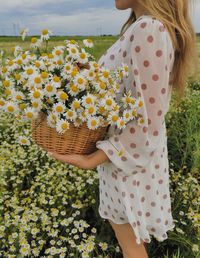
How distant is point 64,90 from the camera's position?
1.29 metres

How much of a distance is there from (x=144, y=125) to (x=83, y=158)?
26cm

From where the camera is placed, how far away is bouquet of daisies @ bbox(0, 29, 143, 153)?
1230 mm

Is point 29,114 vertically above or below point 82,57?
below

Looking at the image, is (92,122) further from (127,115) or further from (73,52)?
(73,52)

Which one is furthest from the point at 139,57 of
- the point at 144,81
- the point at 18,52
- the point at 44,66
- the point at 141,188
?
the point at 141,188

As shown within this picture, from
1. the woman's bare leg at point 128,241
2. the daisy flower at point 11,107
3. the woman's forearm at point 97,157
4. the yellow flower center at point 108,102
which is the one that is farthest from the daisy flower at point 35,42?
the woman's bare leg at point 128,241

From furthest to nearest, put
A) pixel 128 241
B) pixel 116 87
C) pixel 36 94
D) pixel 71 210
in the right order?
1. pixel 71 210
2. pixel 128 241
3. pixel 116 87
4. pixel 36 94

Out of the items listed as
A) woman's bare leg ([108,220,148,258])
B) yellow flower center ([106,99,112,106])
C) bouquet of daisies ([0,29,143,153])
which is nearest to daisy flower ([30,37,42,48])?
bouquet of daisies ([0,29,143,153])

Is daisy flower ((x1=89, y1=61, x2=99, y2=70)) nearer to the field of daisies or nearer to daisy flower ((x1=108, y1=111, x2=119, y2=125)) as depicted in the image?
daisy flower ((x1=108, y1=111, x2=119, y2=125))

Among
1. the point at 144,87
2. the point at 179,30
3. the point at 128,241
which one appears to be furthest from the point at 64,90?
the point at 128,241

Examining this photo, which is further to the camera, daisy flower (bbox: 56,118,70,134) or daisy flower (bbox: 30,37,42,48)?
daisy flower (bbox: 30,37,42,48)

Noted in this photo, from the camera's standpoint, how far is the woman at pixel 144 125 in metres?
1.26

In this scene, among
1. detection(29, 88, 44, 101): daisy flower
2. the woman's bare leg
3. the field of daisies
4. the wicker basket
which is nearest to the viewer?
detection(29, 88, 44, 101): daisy flower

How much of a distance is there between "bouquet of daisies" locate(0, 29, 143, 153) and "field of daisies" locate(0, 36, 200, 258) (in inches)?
19.4
